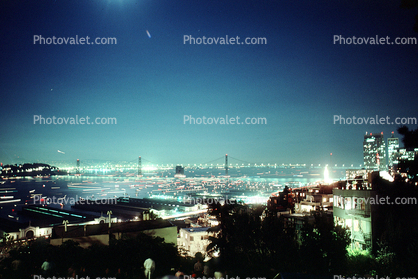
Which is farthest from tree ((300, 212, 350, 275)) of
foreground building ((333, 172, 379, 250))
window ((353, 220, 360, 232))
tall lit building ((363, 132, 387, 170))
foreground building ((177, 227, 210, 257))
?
tall lit building ((363, 132, 387, 170))

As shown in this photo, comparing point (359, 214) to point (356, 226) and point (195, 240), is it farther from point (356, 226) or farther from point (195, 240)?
point (195, 240)

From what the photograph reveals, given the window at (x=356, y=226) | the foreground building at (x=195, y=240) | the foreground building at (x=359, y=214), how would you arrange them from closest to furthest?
1. the foreground building at (x=359, y=214)
2. the window at (x=356, y=226)
3. the foreground building at (x=195, y=240)

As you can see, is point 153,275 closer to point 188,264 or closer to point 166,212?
point 188,264

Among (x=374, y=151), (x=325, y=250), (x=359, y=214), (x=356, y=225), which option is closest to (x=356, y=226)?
(x=356, y=225)

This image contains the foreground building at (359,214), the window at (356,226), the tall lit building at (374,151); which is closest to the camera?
the foreground building at (359,214)

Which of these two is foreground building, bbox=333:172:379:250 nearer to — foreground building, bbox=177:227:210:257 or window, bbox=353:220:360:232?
window, bbox=353:220:360:232

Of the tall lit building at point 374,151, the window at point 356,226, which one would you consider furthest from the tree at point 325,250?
the tall lit building at point 374,151

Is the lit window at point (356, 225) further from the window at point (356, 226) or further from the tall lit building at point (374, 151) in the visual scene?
the tall lit building at point (374, 151)

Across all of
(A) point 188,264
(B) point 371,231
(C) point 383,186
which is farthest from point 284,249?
(C) point 383,186
